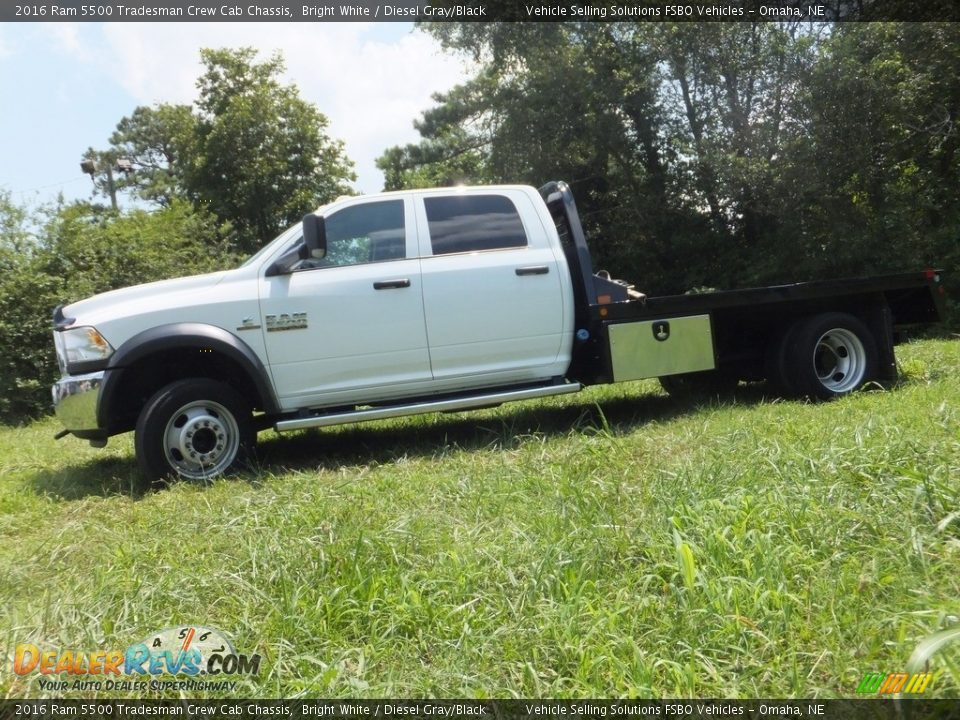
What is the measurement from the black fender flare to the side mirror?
779 mm

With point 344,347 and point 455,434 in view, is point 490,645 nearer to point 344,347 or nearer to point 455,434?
point 344,347

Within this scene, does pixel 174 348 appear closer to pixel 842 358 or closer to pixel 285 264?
pixel 285 264

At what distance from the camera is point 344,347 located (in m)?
5.52

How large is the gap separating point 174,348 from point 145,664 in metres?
2.96

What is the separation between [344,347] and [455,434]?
1429 mm

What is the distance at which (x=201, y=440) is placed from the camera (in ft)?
17.3

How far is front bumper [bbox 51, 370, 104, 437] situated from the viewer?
510 centimetres

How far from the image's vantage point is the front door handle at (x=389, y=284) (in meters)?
5.55

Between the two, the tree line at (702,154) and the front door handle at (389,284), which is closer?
the front door handle at (389,284)

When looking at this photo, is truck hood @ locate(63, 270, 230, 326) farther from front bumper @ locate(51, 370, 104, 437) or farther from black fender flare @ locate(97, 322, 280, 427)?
front bumper @ locate(51, 370, 104, 437)

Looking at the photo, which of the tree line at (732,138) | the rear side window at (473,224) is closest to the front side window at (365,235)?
the rear side window at (473,224)

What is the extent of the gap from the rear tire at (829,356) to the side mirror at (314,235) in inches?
154

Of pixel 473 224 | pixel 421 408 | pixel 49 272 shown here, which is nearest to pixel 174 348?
pixel 421 408

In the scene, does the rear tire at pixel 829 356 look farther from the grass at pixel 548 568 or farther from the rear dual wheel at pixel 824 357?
the grass at pixel 548 568
